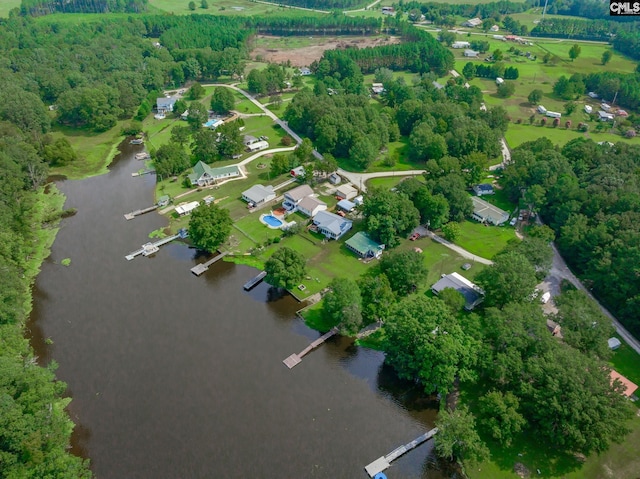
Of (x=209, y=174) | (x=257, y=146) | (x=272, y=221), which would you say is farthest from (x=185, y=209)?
(x=257, y=146)

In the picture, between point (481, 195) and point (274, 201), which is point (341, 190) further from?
point (481, 195)

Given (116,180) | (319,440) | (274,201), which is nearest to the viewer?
(319,440)

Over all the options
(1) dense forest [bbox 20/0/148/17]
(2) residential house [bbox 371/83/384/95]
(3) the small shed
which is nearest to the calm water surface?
(3) the small shed

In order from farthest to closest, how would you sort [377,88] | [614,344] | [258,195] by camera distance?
[377,88], [258,195], [614,344]

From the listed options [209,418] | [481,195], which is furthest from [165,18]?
Result: [209,418]

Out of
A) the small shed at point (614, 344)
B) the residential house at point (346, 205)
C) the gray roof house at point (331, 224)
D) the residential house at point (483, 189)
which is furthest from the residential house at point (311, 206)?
the small shed at point (614, 344)

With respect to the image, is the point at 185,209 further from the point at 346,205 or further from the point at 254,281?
the point at 346,205

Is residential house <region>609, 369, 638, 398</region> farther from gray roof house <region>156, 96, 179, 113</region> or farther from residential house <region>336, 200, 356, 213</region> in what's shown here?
gray roof house <region>156, 96, 179, 113</region>
